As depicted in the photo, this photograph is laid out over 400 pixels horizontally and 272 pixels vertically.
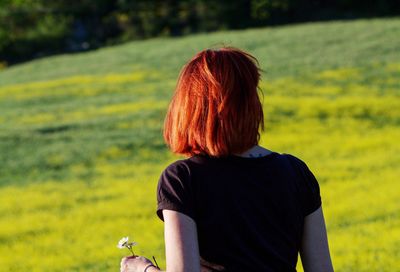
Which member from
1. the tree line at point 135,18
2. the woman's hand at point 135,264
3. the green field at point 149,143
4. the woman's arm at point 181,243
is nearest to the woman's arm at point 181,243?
the woman's arm at point 181,243

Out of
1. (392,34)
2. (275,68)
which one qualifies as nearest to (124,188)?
(275,68)

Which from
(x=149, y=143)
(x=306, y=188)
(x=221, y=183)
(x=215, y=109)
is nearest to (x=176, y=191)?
(x=221, y=183)

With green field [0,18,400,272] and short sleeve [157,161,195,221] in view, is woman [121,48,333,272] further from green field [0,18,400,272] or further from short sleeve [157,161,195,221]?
green field [0,18,400,272]

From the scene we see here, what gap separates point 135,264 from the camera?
278cm

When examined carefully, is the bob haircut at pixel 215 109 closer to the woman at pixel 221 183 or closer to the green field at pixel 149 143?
the woman at pixel 221 183

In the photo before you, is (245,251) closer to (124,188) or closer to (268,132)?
(124,188)

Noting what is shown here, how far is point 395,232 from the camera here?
350 inches

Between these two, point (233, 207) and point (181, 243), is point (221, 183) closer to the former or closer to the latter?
point (233, 207)

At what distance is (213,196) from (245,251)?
0.18 meters

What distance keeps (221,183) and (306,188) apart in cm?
29

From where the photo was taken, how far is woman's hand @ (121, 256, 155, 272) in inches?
109

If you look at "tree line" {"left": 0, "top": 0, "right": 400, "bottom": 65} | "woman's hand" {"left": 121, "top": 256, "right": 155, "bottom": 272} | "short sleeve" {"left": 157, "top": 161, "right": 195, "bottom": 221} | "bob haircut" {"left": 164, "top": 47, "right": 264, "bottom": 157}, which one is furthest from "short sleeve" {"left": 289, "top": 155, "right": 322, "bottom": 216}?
"tree line" {"left": 0, "top": 0, "right": 400, "bottom": 65}

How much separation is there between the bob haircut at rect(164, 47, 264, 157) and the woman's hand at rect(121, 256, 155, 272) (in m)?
0.33

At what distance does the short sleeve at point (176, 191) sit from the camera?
2662 mm
